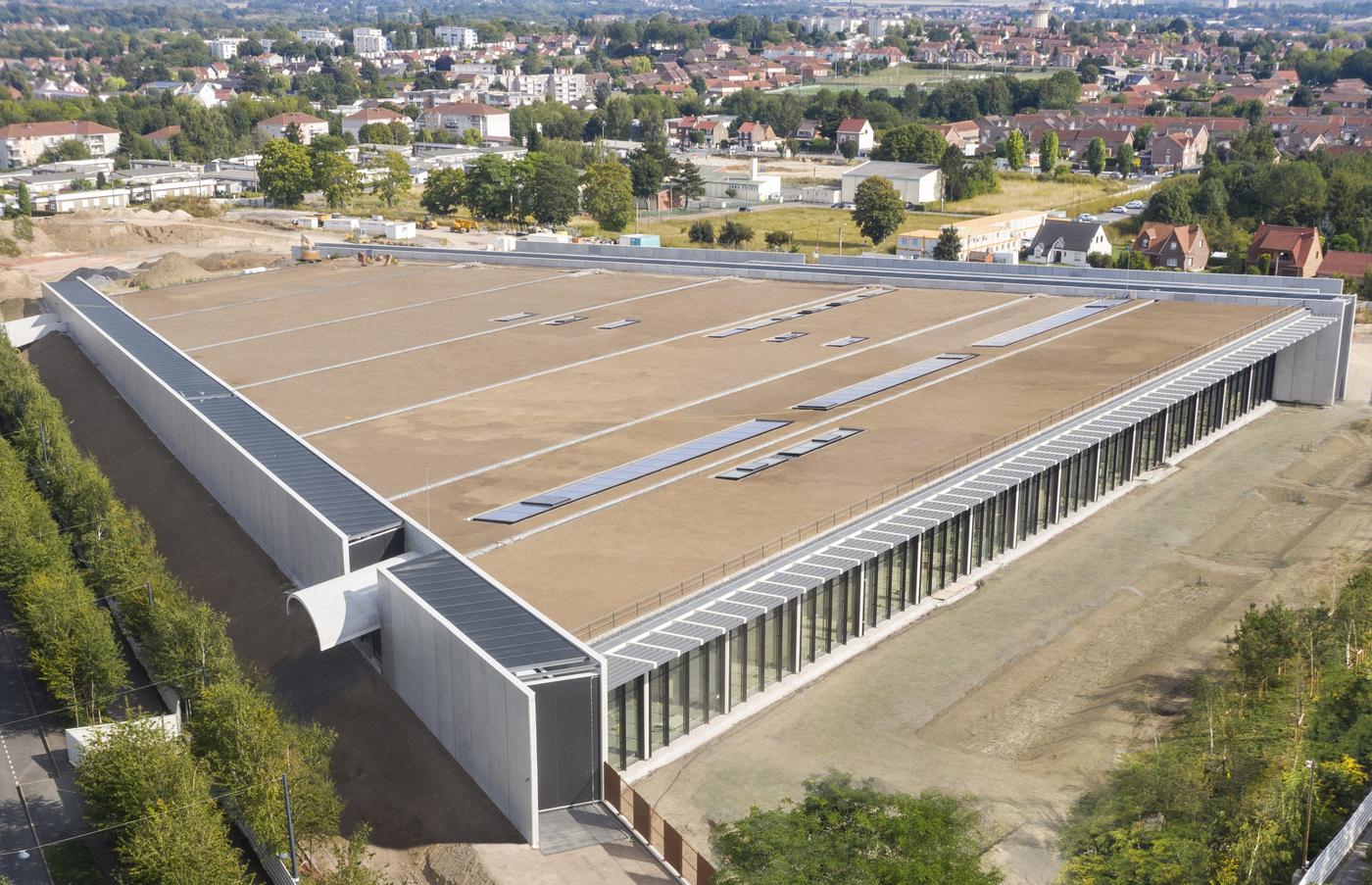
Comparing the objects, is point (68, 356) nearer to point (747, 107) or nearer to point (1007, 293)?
point (1007, 293)

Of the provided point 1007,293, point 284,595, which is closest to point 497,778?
point 284,595

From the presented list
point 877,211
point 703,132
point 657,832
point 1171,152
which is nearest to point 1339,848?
point 657,832

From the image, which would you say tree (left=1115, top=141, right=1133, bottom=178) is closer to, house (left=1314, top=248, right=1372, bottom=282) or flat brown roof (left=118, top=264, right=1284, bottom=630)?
house (left=1314, top=248, right=1372, bottom=282)

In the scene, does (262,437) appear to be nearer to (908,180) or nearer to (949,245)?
(949,245)

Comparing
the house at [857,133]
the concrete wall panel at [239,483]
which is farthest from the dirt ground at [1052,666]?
the house at [857,133]

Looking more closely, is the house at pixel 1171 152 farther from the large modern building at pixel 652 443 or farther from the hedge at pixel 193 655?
the hedge at pixel 193 655

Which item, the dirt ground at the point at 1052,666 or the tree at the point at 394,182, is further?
the tree at the point at 394,182
